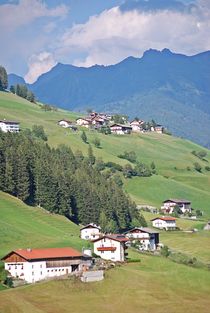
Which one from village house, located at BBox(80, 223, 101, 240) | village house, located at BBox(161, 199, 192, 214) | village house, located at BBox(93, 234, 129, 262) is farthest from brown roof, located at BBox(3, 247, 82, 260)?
village house, located at BBox(161, 199, 192, 214)

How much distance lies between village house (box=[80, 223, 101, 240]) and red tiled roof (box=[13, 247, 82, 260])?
24.6 m

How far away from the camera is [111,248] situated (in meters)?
107

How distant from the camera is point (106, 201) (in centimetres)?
14638

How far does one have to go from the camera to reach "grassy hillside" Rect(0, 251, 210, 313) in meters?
75.7

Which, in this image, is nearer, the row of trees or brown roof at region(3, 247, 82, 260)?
brown roof at region(3, 247, 82, 260)

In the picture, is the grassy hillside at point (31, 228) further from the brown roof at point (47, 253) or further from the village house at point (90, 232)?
the brown roof at point (47, 253)

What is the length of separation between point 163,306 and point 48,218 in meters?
51.2

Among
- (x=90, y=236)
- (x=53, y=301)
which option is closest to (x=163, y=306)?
(x=53, y=301)

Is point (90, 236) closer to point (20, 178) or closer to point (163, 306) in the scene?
point (20, 178)

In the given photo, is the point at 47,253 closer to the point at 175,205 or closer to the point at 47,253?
the point at 47,253

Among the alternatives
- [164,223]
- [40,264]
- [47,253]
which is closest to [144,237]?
[164,223]

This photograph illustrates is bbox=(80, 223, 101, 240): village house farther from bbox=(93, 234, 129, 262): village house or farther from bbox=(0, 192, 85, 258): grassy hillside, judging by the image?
bbox=(93, 234, 129, 262): village house

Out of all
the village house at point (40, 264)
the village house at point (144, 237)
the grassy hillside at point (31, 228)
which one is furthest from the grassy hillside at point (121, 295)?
the village house at point (144, 237)

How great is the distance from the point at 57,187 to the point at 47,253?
45.3 meters
